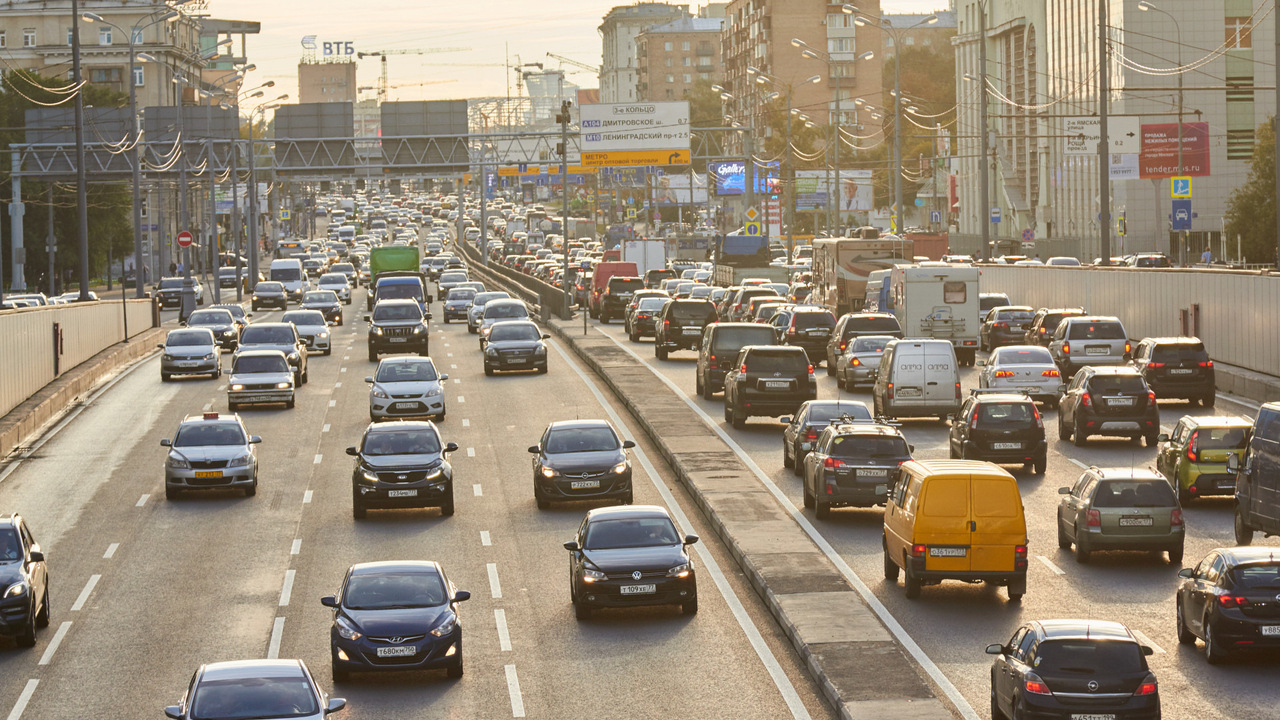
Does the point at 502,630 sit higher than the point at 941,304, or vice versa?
the point at 941,304

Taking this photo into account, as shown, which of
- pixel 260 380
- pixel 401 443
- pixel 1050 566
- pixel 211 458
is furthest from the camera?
pixel 260 380

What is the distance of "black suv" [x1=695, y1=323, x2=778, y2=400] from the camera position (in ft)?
146

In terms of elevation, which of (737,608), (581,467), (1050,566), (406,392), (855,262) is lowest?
(737,608)

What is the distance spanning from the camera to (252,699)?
15.0 metres

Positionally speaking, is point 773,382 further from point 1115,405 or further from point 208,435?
point 208,435

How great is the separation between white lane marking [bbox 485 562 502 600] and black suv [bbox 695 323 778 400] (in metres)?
18.6

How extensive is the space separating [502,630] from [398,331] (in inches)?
1337

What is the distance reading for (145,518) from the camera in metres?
31.2

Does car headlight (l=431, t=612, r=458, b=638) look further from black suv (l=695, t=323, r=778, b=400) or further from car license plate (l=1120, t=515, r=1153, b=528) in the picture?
black suv (l=695, t=323, r=778, b=400)

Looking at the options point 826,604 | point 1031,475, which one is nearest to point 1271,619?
point 826,604

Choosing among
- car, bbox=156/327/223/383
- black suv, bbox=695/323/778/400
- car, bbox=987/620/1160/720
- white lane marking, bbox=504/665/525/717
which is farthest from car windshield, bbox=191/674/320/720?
car, bbox=156/327/223/383

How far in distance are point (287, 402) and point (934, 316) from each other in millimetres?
18073

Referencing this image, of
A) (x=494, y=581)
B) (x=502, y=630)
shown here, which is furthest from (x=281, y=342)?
(x=502, y=630)

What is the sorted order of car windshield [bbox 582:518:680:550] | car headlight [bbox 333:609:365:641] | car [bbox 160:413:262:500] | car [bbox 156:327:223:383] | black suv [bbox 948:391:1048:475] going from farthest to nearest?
1. car [bbox 156:327:223:383]
2. car [bbox 160:413:262:500]
3. black suv [bbox 948:391:1048:475]
4. car windshield [bbox 582:518:680:550]
5. car headlight [bbox 333:609:365:641]
